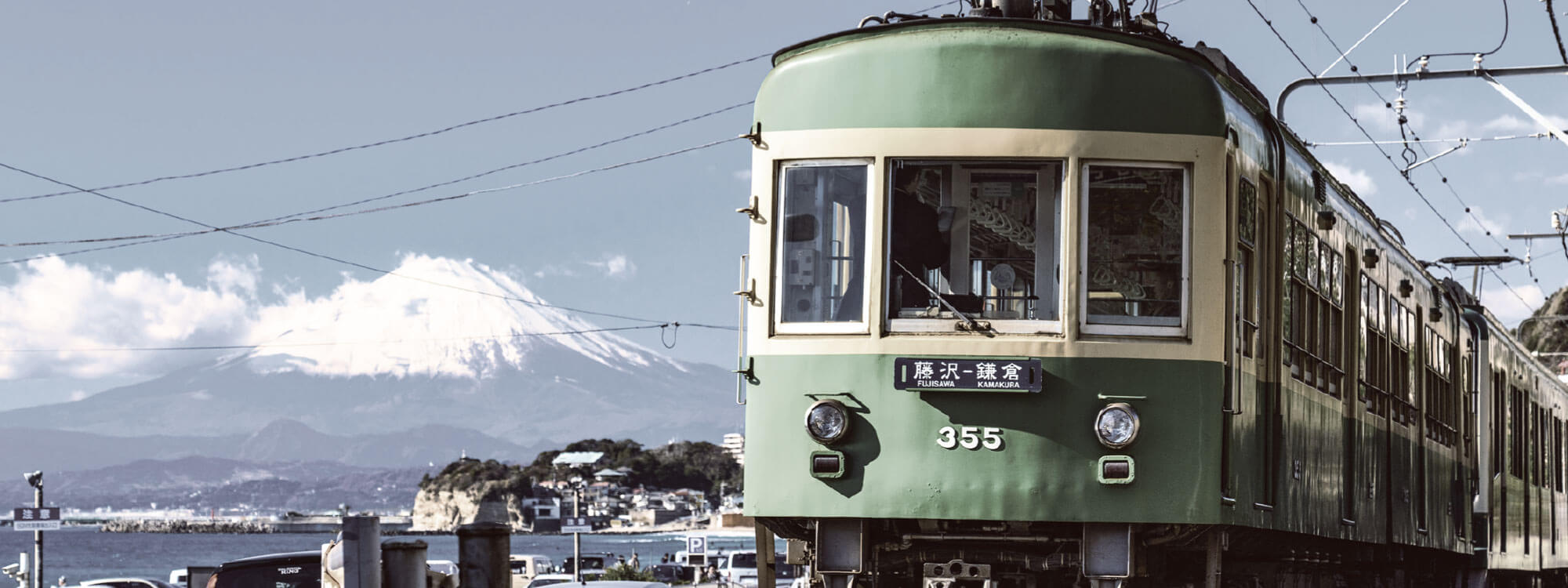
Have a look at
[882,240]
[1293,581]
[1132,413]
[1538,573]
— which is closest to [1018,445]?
[1132,413]

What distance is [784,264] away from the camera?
30.1 feet

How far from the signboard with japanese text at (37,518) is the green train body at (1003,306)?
2319cm

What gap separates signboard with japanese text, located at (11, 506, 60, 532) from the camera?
29.9m

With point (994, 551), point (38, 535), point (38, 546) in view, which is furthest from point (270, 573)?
point (38, 535)

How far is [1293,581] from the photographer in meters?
12.5

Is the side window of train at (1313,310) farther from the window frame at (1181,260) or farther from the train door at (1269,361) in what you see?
the window frame at (1181,260)

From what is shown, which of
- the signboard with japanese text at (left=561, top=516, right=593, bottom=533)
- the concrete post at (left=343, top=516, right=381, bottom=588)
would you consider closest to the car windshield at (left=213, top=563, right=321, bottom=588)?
the concrete post at (left=343, top=516, right=381, bottom=588)

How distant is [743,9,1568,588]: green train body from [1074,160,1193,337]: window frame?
0.01 m

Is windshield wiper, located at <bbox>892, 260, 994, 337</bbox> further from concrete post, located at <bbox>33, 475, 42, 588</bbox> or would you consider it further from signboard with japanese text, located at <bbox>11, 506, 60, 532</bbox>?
concrete post, located at <bbox>33, 475, 42, 588</bbox>

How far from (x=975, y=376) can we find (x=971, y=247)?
60 centimetres

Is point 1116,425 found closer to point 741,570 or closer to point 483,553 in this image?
point 483,553

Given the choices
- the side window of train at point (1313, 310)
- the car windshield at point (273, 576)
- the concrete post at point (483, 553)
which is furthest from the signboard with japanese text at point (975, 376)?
the car windshield at point (273, 576)

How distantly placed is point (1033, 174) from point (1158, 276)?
749 mm

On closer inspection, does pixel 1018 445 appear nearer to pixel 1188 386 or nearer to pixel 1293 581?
pixel 1188 386
